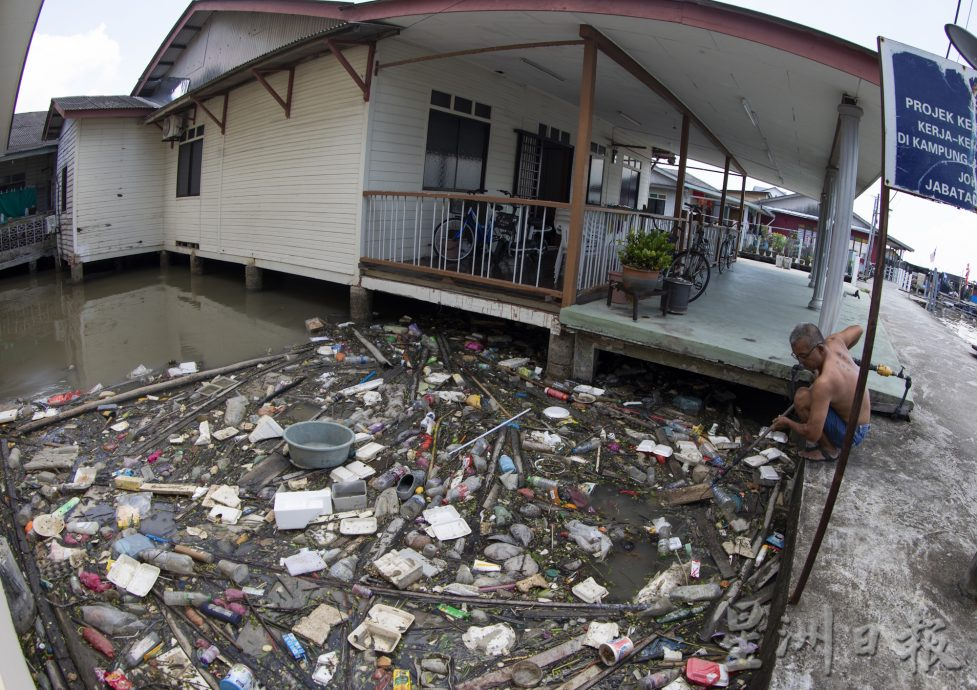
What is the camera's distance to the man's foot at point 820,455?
157 inches

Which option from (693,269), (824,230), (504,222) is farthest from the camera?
(824,230)

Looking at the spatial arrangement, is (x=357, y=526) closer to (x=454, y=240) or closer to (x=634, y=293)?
(x=634, y=293)

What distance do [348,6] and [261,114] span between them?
4.26 meters

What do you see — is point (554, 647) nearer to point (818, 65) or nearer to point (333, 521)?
point (333, 521)

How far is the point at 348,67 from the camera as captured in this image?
7223 mm

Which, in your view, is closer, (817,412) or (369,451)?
(817,412)

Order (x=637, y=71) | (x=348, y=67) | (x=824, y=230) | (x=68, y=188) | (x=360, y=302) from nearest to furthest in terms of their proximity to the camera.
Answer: (x=637, y=71) → (x=348, y=67) → (x=360, y=302) → (x=824, y=230) → (x=68, y=188)

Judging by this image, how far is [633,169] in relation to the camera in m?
14.7

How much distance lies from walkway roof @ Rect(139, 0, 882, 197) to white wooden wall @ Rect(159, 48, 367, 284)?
1.14 meters

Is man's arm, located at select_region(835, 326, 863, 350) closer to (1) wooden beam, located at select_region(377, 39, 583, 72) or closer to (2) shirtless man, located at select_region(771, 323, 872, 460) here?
(2) shirtless man, located at select_region(771, 323, 872, 460)

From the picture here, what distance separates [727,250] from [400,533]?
12471 millimetres

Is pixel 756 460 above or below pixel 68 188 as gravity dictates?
below

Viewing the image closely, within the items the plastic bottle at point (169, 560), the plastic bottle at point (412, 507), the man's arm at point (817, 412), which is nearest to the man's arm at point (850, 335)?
the man's arm at point (817, 412)

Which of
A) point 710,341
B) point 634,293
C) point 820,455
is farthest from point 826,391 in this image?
point 634,293
